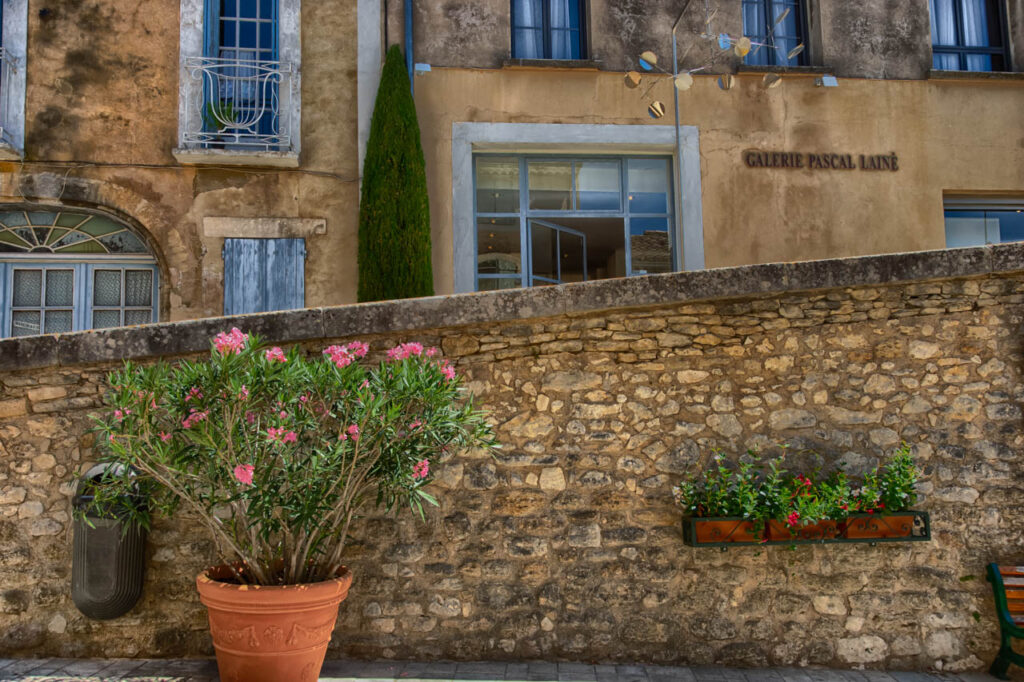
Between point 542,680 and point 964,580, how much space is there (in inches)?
97.9

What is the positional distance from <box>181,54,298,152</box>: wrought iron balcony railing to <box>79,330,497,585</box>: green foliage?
487 cm

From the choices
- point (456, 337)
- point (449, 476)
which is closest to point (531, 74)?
point (456, 337)

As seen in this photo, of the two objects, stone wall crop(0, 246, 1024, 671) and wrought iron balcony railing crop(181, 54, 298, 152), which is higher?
wrought iron balcony railing crop(181, 54, 298, 152)

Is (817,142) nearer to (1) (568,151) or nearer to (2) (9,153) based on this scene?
(1) (568,151)

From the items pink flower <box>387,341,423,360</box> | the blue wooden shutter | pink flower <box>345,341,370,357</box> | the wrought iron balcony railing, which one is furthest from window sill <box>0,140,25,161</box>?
pink flower <box>387,341,423,360</box>

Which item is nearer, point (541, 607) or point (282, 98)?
point (541, 607)

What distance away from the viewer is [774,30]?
30.5ft

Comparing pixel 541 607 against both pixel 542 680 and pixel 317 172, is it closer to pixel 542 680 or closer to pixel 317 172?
pixel 542 680

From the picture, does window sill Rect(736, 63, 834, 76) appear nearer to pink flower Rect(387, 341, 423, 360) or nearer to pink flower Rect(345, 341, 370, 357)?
pink flower Rect(387, 341, 423, 360)

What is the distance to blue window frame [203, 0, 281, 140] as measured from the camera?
8273 mm

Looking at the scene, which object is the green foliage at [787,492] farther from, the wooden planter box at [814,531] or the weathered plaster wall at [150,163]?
the weathered plaster wall at [150,163]

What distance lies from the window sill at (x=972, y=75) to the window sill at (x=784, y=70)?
1202 millimetres

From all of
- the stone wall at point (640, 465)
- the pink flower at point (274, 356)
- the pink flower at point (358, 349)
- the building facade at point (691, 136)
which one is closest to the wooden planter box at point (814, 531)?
the stone wall at point (640, 465)

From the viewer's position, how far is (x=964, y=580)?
475 cm
